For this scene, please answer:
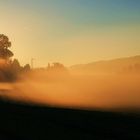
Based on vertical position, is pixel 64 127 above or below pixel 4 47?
below

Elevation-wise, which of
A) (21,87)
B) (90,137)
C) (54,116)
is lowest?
(90,137)

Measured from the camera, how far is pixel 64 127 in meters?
23.5

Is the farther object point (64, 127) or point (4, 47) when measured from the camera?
point (4, 47)

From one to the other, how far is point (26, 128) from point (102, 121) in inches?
208

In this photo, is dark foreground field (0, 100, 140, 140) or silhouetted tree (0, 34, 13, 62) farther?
silhouetted tree (0, 34, 13, 62)

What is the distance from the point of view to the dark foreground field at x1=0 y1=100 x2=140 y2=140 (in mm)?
20672

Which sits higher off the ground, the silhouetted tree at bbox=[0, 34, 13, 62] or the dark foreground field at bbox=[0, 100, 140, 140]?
the silhouetted tree at bbox=[0, 34, 13, 62]

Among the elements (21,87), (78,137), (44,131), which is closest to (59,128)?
(44,131)

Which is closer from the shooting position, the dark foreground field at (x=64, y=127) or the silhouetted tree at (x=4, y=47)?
the dark foreground field at (x=64, y=127)

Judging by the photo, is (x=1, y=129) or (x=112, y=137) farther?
(x=1, y=129)

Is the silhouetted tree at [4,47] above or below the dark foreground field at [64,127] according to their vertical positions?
above

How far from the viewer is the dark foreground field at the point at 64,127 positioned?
20.7 m

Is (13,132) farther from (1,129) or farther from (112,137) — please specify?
(112,137)

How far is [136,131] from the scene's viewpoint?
23.0m
